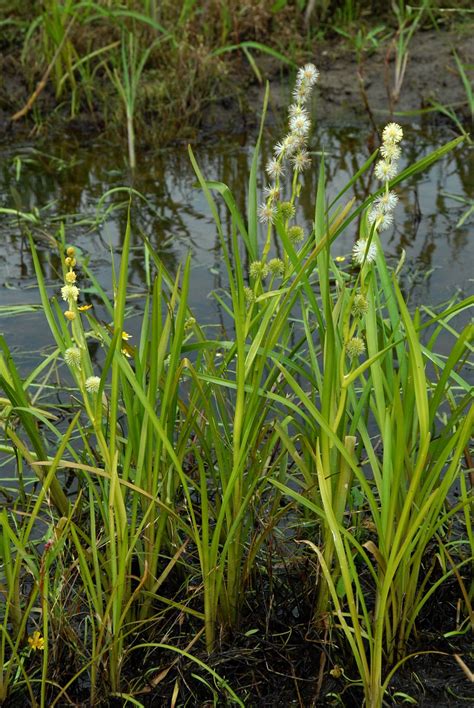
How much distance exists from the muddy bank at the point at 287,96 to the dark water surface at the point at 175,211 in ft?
0.52

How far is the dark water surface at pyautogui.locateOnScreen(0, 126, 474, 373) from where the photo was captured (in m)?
3.45

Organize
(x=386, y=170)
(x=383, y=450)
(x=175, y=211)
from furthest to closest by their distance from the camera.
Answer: (x=175, y=211), (x=383, y=450), (x=386, y=170)

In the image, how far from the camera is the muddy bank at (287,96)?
16.5 feet

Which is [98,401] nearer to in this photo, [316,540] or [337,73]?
[316,540]

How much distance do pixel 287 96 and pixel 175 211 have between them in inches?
59.2

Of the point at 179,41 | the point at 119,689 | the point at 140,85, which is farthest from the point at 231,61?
the point at 119,689

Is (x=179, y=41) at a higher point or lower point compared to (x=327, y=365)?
higher

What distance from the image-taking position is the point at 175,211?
4.17 m

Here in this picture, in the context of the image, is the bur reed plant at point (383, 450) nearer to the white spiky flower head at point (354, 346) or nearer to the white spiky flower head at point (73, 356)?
the white spiky flower head at point (354, 346)

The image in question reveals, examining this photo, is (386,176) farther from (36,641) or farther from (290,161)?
(36,641)

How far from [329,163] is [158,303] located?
307 centimetres

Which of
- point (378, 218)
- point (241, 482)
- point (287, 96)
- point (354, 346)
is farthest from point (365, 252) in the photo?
point (287, 96)

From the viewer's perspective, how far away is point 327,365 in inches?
64.2

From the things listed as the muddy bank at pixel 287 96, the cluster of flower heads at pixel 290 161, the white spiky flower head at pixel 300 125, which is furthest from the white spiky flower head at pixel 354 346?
the muddy bank at pixel 287 96
